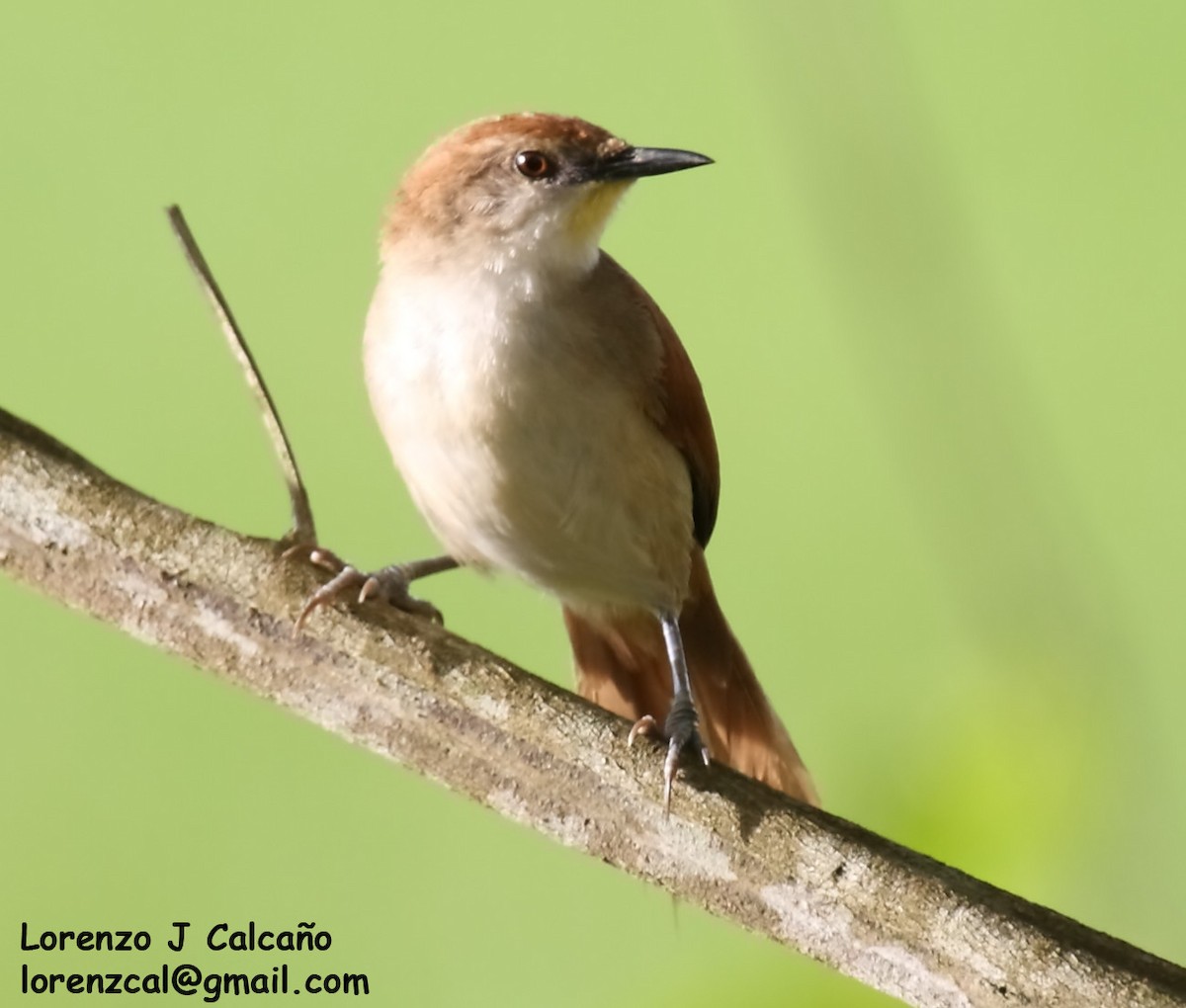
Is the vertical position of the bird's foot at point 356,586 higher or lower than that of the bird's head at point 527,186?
lower

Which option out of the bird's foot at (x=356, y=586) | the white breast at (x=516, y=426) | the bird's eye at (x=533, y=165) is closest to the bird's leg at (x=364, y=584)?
the bird's foot at (x=356, y=586)

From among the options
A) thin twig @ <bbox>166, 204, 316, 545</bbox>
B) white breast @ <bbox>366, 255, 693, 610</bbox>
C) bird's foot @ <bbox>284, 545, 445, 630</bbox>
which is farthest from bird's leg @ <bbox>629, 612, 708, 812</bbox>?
thin twig @ <bbox>166, 204, 316, 545</bbox>

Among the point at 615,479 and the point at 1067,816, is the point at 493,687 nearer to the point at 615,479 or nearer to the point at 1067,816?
the point at 615,479

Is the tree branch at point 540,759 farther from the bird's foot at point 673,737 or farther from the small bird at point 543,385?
the small bird at point 543,385

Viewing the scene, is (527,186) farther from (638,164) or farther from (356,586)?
(356,586)

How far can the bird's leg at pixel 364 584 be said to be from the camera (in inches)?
64.2

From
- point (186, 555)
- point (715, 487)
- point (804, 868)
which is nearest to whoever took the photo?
point (804, 868)

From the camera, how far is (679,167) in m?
2.02

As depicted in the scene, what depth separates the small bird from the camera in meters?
1.93

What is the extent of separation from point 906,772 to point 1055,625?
50 cm

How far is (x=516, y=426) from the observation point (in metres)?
1.92

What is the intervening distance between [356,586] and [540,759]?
0.31 metres

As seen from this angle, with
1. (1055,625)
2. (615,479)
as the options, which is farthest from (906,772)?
(615,479)

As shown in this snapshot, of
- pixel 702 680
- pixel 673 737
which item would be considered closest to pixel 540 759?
pixel 673 737
